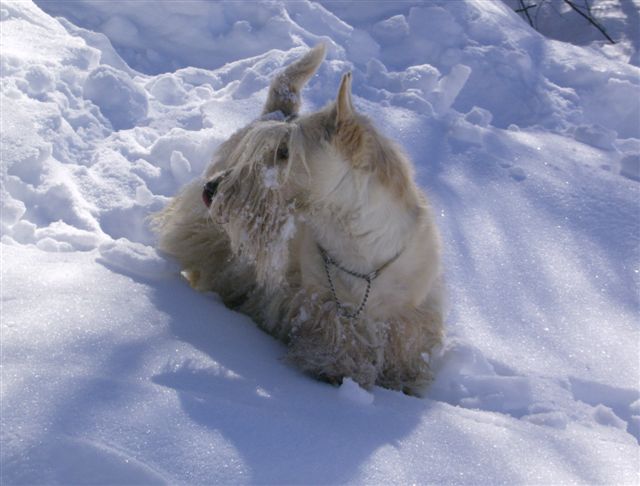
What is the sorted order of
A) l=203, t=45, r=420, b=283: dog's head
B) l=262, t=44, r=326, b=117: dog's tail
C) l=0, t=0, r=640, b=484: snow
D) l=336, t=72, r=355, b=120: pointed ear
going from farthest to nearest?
l=262, t=44, r=326, b=117: dog's tail < l=203, t=45, r=420, b=283: dog's head < l=336, t=72, r=355, b=120: pointed ear < l=0, t=0, r=640, b=484: snow

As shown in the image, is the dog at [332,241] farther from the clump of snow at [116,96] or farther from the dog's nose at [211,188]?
the clump of snow at [116,96]

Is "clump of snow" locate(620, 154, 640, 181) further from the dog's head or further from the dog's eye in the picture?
the dog's eye

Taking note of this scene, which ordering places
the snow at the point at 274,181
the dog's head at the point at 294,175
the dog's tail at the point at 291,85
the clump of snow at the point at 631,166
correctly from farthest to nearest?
the clump of snow at the point at 631,166 < the dog's tail at the point at 291,85 < the dog's head at the point at 294,175 < the snow at the point at 274,181

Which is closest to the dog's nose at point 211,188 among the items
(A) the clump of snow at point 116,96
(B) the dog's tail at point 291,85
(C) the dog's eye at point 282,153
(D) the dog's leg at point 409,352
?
(C) the dog's eye at point 282,153

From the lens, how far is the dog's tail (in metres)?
3.32

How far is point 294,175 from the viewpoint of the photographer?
110 inches

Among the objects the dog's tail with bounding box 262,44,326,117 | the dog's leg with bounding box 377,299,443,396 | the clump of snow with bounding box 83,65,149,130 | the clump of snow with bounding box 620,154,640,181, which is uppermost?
the dog's tail with bounding box 262,44,326,117

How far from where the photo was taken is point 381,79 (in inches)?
216

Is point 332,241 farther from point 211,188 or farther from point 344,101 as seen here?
point 344,101

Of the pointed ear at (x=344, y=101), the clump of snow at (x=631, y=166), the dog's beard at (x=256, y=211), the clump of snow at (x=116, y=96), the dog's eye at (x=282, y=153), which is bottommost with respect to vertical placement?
the clump of snow at (x=631, y=166)

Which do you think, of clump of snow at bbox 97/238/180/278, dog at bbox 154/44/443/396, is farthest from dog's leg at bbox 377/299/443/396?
clump of snow at bbox 97/238/180/278

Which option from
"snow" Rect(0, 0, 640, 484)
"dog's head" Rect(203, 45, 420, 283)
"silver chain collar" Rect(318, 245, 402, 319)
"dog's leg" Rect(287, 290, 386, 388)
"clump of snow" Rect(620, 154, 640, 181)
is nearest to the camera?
"snow" Rect(0, 0, 640, 484)

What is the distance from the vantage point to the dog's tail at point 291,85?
332 centimetres

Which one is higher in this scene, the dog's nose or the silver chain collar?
the dog's nose
